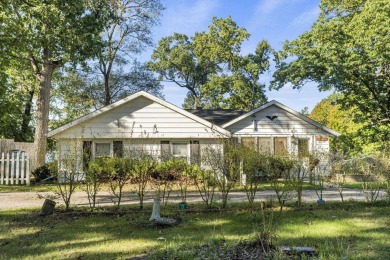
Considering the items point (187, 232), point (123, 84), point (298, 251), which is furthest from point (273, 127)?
point (123, 84)

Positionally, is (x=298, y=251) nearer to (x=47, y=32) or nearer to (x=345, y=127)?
(x=47, y=32)

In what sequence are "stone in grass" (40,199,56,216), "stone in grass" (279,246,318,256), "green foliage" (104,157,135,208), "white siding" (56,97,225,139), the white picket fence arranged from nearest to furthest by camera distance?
"stone in grass" (279,246,318,256), "stone in grass" (40,199,56,216), "green foliage" (104,157,135,208), the white picket fence, "white siding" (56,97,225,139)

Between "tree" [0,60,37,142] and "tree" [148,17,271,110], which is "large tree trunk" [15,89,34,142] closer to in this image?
"tree" [0,60,37,142]

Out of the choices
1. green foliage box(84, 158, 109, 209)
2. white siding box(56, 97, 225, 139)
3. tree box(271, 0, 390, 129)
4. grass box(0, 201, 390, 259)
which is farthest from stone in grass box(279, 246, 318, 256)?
tree box(271, 0, 390, 129)

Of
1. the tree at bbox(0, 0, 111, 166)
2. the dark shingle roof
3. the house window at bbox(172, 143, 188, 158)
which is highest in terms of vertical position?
the tree at bbox(0, 0, 111, 166)

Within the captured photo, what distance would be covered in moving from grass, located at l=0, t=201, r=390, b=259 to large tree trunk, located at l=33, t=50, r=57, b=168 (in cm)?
1113

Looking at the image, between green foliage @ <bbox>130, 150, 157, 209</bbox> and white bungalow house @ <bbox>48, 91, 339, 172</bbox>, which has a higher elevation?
white bungalow house @ <bbox>48, 91, 339, 172</bbox>

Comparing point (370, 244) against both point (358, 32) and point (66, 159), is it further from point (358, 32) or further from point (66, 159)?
point (358, 32)

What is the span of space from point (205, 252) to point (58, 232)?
353cm

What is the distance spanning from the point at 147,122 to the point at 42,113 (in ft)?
23.0

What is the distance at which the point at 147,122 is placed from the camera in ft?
56.0

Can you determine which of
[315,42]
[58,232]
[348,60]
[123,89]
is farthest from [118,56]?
[58,232]

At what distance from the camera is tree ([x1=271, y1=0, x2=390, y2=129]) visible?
59.8 ft

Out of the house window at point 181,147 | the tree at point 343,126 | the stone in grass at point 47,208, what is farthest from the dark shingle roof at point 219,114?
the stone in grass at point 47,208
